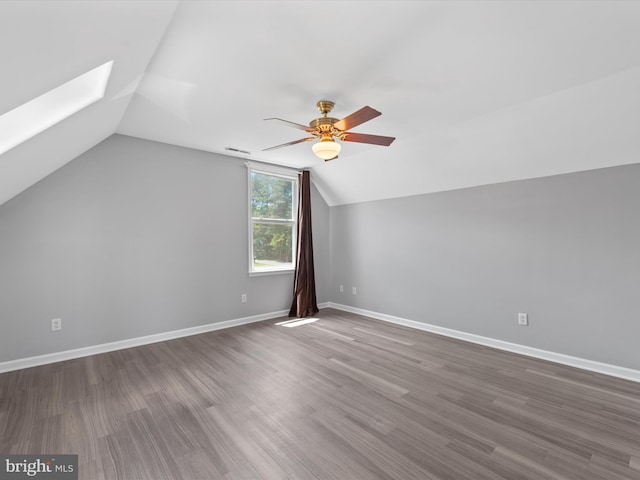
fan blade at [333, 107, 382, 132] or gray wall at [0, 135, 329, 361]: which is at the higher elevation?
fan blade at [333, 107, 382, 132]

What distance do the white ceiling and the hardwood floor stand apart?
1834 millimetres

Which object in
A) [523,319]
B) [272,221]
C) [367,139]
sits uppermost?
[367,139]

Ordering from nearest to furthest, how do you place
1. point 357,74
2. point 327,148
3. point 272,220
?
point 357,74
point 327,148
point 272,220

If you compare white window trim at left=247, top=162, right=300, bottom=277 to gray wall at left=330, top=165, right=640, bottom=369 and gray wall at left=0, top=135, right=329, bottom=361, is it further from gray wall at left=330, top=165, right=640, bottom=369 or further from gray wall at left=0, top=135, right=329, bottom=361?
gray wall at left=330, top=165, right=640, bottom=369

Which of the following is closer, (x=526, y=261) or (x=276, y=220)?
(x=526, y=261)

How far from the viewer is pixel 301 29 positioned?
5.64 feet

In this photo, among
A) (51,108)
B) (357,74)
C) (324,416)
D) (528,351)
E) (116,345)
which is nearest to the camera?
(51,108)

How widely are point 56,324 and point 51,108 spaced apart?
2.26 meters

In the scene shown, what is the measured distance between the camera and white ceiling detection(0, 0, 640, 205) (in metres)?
1.41

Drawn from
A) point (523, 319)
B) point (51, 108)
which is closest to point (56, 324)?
point (51, 108)

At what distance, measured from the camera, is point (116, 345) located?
10.8 ft

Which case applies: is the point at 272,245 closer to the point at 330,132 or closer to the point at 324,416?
the point at 330,132

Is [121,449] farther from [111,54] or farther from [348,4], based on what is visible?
[348,4]

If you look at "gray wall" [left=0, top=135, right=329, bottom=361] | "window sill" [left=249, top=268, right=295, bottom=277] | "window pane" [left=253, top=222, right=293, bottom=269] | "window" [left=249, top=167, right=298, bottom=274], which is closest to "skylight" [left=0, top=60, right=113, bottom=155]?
"gray wall" [left=0, top=135, right=329, bottom=361]
